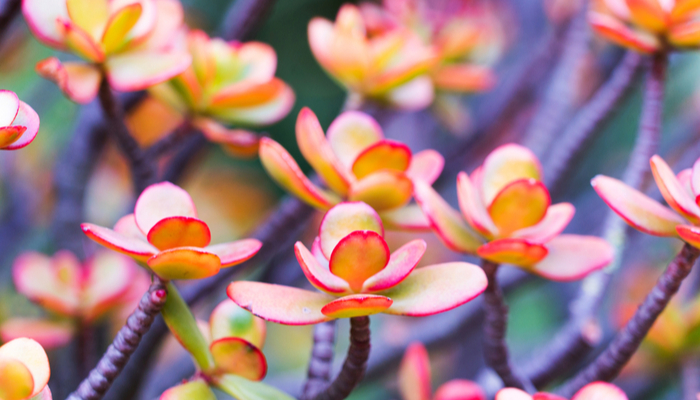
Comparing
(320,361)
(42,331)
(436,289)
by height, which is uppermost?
(436,289)

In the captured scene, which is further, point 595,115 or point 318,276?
point 595,115

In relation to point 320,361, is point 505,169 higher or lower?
higher

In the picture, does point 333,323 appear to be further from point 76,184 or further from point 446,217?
point 76,184

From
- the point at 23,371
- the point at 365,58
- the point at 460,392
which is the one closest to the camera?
the point at 23,371

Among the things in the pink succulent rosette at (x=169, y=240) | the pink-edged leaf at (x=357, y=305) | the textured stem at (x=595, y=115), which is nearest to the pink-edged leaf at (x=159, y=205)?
the pink succulent rosette at (x=169, y=240)

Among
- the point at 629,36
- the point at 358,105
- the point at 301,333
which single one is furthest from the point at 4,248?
the point at 629,36

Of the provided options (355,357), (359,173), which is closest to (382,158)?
(359,173)

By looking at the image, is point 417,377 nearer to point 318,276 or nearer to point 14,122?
point 318,276

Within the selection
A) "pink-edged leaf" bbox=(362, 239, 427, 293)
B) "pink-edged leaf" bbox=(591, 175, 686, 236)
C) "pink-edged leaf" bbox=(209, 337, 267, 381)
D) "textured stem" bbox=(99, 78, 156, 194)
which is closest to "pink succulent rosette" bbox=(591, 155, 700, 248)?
"pink-edged leaf" bbox=(591, 175, 686, 236)
